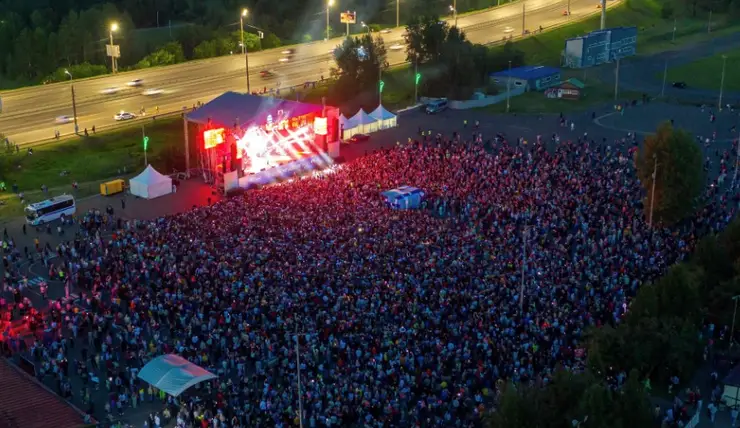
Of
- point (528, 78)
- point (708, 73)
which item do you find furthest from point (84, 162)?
point (708, 73)

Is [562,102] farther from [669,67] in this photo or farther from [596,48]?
[669,67]

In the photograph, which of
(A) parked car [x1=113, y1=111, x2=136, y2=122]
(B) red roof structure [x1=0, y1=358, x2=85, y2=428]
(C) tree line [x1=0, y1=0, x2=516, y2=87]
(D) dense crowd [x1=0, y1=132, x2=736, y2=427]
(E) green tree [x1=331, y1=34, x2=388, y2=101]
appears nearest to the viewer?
(B) red roof structure [x1=0, y1=358, x2=85, y2=428]

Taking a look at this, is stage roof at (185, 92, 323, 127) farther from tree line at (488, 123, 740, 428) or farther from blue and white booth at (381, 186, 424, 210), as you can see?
tree line at (488, 123, 740, 428)

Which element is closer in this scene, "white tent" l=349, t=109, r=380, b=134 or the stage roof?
the stage roof

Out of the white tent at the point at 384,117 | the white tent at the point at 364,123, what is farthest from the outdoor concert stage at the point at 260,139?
the white tent at the point at 384,117

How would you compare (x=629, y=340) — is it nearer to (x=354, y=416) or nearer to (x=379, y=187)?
(x=354, y=416)

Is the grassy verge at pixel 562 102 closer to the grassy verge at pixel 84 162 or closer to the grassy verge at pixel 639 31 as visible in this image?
the grassy verge at pixel 639 31

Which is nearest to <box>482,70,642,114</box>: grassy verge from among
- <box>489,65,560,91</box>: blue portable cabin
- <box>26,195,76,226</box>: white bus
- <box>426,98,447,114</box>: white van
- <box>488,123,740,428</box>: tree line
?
<box>489,65,560,91</box>: blue portable cabin
